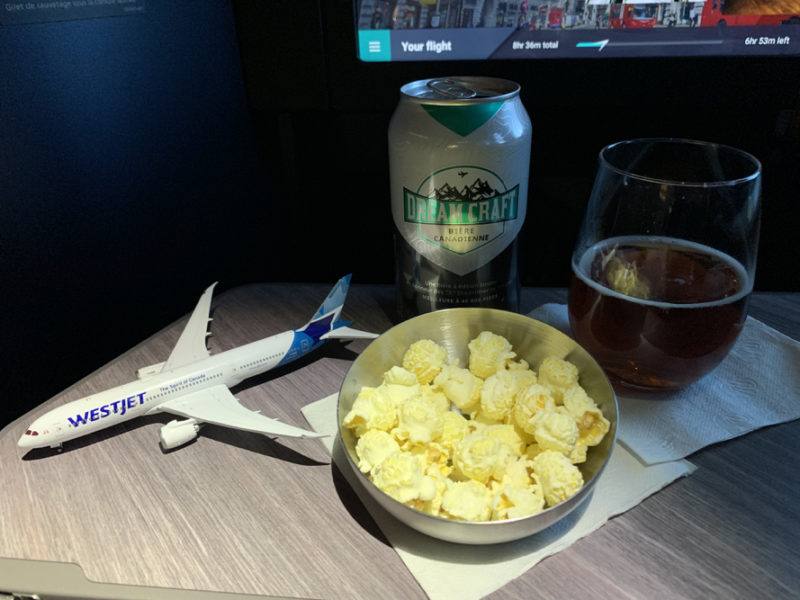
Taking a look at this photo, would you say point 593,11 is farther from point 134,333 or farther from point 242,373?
point 134,333

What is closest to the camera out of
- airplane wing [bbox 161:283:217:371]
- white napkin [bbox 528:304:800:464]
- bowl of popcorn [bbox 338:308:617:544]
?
bowl of popcorn [bbox 338:308:617:544]

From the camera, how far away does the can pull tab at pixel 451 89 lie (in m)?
0.54

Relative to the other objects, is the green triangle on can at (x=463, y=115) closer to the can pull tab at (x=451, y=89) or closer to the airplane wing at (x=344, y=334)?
the can pull tab at (x=451, y=89)

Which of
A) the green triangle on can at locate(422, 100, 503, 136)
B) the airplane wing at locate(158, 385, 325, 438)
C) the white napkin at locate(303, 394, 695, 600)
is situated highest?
the green triangle on can at locate(422, 100, 503, 136)

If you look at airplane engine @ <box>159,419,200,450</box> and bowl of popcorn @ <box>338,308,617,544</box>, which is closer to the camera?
bowl of popcorn @ <box>338,308,617,544</box>

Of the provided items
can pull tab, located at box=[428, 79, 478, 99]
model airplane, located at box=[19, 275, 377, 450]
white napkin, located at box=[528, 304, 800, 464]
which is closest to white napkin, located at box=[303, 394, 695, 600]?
white napkin, located at box=[528, 304, 800, 464]

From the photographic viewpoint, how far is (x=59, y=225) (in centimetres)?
65

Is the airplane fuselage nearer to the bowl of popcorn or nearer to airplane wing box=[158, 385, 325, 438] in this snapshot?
airplane wing box=[158, 385, 325, 438]

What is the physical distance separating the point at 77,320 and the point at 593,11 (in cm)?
70

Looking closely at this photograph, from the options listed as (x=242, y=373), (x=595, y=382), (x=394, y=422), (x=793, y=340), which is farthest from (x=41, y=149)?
(x=793, y=340)

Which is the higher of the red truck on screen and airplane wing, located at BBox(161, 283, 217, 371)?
the red truck on screen

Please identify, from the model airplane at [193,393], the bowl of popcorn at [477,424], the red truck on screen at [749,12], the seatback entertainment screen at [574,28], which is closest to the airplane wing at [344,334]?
the model airplane at [193,393]

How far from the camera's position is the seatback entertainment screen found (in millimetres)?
648

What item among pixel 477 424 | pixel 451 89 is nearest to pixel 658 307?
pixel 477 424
